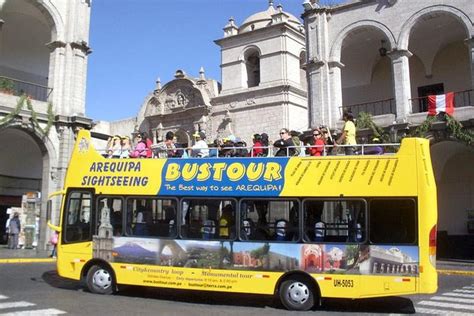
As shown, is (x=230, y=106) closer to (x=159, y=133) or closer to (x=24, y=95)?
(x=159, y=133)

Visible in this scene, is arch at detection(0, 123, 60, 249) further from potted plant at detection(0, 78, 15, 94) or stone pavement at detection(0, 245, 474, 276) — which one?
stone pavement at detection(0, 245, 474, 276)

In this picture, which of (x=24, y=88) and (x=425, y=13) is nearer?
(x=425, y=13)

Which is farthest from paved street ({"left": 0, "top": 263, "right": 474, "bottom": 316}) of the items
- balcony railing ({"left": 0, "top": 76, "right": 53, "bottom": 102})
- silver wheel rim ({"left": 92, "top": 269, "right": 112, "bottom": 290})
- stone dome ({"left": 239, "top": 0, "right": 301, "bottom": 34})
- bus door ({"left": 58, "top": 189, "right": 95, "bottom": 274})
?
stone dome ({"left": 239, "top": 0, "right": 301, "bottom": 34})

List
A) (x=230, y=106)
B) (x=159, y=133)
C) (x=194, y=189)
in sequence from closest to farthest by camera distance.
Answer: (x=194, y=189), (x=230, y=106), (x=159, y=133)

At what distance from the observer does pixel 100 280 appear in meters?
10.7

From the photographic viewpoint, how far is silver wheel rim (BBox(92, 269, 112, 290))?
10.6 m

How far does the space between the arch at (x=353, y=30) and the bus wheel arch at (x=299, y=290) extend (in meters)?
14.0

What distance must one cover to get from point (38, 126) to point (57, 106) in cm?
148

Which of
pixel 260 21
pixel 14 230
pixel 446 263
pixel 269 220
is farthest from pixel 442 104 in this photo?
pixel 14 230

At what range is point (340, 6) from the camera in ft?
70.6

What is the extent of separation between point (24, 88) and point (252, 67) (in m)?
14.2

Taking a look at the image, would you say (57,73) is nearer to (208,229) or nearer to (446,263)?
(208,229)

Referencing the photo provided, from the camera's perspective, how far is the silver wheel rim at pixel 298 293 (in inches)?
360

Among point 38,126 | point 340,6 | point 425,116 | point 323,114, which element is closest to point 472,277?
point 425,116
